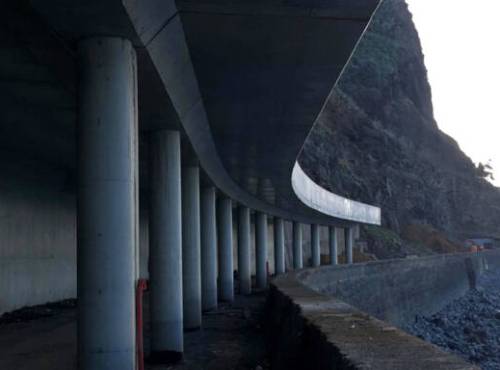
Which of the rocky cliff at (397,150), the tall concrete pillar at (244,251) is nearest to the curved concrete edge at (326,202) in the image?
the tall concrete pillar at (244,251)

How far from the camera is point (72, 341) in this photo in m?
15.5

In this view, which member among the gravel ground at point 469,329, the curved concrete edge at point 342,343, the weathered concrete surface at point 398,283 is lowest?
the gravel ground at point 469,329

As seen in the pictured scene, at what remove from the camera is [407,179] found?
8575 centimetres

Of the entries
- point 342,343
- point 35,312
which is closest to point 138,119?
point 342,343

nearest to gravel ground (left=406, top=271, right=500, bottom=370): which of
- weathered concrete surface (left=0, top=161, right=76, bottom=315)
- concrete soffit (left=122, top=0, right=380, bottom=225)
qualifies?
concrete soffit (left=122, top=0, right=380, bottom=225)

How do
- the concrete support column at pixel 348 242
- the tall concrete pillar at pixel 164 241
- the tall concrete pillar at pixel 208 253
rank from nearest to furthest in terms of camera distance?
the tall concrete pillar at pixel 164 241 < the tall concrete pillar at pixel 208 253 < the concrete support column at pixel 348 242

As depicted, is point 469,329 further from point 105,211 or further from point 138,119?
point 105,211

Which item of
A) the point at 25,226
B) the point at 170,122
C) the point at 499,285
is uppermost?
the point at 170,122

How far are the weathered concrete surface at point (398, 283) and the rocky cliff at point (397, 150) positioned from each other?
49.0ft

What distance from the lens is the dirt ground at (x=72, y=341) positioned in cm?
1259

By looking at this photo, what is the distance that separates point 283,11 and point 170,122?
427 centimetres

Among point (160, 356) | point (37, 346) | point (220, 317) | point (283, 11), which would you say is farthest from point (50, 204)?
point (283, 11)

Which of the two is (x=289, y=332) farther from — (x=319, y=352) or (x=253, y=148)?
(x=253, y=148)

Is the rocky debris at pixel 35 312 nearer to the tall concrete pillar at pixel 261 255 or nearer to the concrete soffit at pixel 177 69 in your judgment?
the concrete soffit at pixel 177 69
